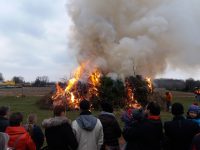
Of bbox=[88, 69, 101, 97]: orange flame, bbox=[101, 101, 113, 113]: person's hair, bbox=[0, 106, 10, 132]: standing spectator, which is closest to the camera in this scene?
bbox=[0, 106, 10, 132]: standing spectator

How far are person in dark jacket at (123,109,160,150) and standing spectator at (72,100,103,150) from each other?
57 centimetres

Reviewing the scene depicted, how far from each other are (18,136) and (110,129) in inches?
75.8

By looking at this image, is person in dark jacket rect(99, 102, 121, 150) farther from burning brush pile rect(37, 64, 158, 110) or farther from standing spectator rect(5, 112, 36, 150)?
burning brush pile rect(37, 64, 158, 110)

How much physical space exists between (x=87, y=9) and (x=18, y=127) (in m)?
22.8

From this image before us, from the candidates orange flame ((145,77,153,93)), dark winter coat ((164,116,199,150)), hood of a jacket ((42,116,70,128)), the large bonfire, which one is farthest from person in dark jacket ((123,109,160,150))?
orange flame ((145,77,153,93))

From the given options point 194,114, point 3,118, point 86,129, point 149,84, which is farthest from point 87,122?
point 149,84

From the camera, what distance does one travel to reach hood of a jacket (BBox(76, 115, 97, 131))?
26.4ft

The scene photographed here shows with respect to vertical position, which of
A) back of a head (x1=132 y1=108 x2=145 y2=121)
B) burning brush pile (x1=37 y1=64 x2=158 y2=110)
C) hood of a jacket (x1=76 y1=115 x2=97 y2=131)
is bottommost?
hood of a jacket (x1=76 y1=115 x2=97 y2=131)

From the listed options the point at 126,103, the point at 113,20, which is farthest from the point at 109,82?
the point at 113,20

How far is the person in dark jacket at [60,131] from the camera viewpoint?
7.79 m

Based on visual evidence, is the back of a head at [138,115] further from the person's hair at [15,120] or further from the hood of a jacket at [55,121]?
the person's hair at [15,120]

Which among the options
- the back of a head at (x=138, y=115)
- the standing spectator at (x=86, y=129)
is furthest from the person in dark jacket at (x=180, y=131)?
the standing spectator at (x=86, y=129)

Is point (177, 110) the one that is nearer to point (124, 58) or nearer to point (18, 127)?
point (18, 127)

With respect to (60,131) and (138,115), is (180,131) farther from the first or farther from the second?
(60,131)
